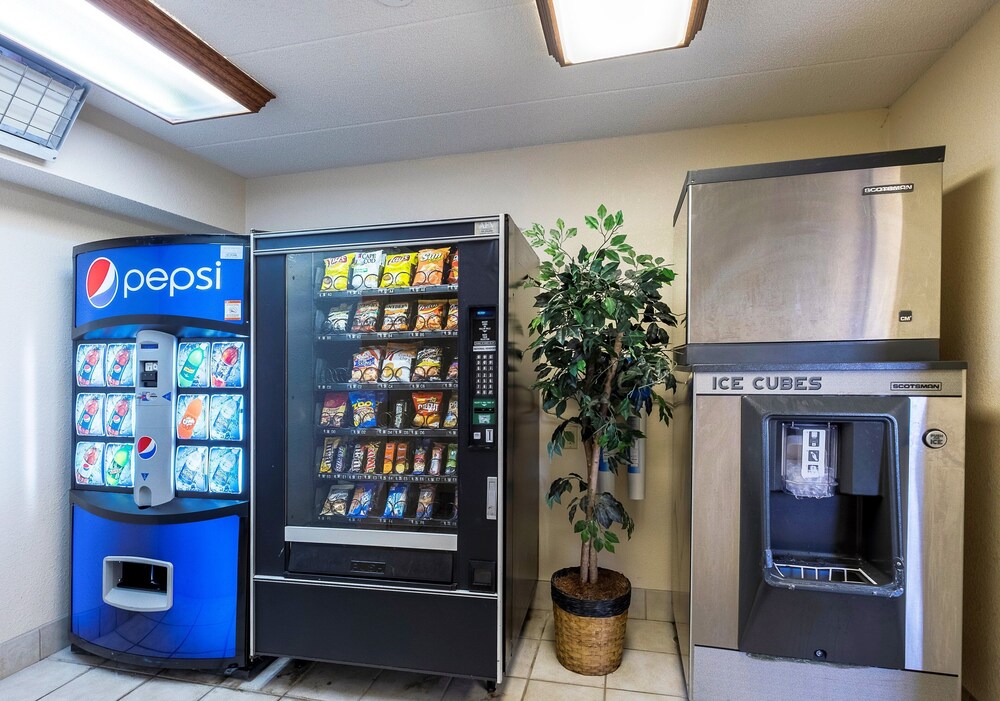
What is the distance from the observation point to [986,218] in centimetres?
165

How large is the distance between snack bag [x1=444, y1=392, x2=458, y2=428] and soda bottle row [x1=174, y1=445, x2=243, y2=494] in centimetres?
87

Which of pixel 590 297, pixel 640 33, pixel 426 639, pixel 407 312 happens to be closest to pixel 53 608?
pixel 426 639

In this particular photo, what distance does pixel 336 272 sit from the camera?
2.08 metres

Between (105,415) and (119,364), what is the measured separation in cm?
23

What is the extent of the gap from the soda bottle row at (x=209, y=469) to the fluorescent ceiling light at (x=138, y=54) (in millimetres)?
1436

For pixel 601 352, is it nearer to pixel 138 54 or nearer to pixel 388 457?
pixel 388 457

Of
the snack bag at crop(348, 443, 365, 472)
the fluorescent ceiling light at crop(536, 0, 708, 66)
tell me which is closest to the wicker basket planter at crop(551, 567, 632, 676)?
the snack bag at crop(348, 443, 365, 472)

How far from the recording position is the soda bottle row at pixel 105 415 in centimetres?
218

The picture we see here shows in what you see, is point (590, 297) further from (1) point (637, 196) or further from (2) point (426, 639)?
(2) point (426, 639)

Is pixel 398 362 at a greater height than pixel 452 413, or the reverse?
pixel 398 362

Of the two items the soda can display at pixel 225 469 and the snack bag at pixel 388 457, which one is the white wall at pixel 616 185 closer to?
the snack bag at pixel 388 457

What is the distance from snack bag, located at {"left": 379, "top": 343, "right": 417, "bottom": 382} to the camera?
6.75ft

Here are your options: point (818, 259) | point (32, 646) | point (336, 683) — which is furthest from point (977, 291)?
point (32, 646)

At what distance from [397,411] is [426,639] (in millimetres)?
877
